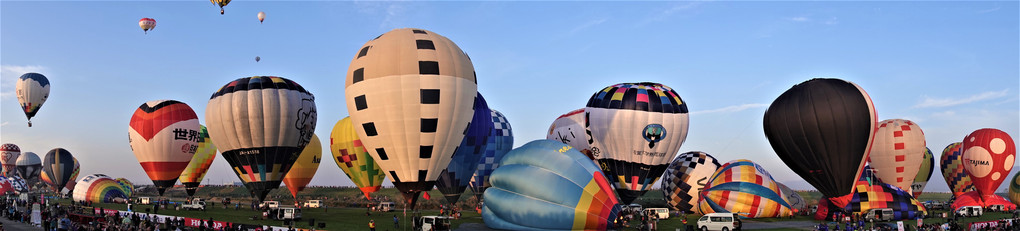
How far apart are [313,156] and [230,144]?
11839 millimetres

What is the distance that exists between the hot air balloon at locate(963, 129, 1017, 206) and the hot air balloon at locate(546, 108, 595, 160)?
84.0 feet

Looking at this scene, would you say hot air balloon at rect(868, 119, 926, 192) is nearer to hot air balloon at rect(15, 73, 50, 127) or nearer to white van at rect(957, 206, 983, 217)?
white van at rect(957, 206, 983, 217)

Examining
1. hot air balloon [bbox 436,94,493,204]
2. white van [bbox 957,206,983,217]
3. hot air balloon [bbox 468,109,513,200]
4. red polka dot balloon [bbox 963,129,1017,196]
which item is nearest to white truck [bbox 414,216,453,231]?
hot air balloon [bbox 436,94,493,204]

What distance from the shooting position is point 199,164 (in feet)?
159

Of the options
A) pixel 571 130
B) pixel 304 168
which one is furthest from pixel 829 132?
pixel 304 168

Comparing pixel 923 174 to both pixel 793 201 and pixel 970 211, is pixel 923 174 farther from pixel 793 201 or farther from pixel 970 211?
pixel 793 201

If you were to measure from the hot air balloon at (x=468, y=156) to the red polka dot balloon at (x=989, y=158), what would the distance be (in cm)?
3245

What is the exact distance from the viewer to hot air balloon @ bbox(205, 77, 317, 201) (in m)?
36.8

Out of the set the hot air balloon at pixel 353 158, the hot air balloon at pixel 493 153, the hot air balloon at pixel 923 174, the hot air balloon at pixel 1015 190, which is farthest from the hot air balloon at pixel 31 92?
the hot air balloon at pixel 1015 190

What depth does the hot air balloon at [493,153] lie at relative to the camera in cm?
4162

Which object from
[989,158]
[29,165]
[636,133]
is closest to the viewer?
[636,133]

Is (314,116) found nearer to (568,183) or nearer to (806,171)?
(568,183)

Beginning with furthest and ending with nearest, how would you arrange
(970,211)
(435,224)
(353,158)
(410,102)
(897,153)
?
(353,158) → (897,153) → (970,211) → (410,102) → (435,224)

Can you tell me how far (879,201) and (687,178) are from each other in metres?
9.77
